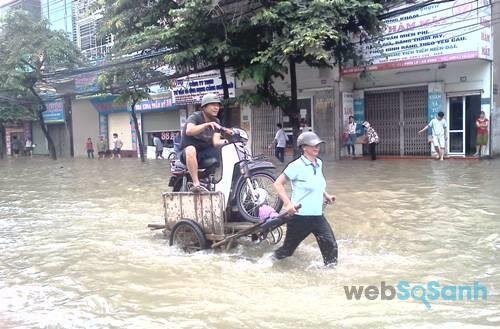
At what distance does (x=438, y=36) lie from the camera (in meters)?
15.1

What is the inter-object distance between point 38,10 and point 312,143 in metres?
31.5

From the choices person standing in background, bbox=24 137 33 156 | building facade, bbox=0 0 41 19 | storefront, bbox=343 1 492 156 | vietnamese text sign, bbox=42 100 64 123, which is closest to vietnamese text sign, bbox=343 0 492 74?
storefront, bbox=343 1 492 156

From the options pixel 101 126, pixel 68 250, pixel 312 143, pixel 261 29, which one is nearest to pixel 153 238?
pixel 68 250

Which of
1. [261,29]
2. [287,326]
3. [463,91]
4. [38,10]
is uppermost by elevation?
[38,10]

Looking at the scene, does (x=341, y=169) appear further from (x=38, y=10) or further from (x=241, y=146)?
(x=38, y=10)

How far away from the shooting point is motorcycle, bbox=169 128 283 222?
235 inches

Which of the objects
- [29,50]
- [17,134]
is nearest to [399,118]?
[29,50]

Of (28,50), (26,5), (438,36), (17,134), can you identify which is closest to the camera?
(438,36)

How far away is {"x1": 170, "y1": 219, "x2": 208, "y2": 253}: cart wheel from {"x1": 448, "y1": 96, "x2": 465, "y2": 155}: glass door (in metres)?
12.9

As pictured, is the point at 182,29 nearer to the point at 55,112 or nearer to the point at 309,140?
the point at 309,140

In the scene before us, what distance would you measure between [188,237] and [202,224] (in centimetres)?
31

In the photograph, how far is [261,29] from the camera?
44.5 ft

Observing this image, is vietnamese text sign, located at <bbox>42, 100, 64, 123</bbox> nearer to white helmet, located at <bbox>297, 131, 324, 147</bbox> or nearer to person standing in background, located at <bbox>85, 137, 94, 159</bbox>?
person standing in background, located at <bbox>85, 137, 94, 159</bbox>

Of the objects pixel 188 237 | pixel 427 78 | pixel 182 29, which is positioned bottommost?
pixel 188 237
